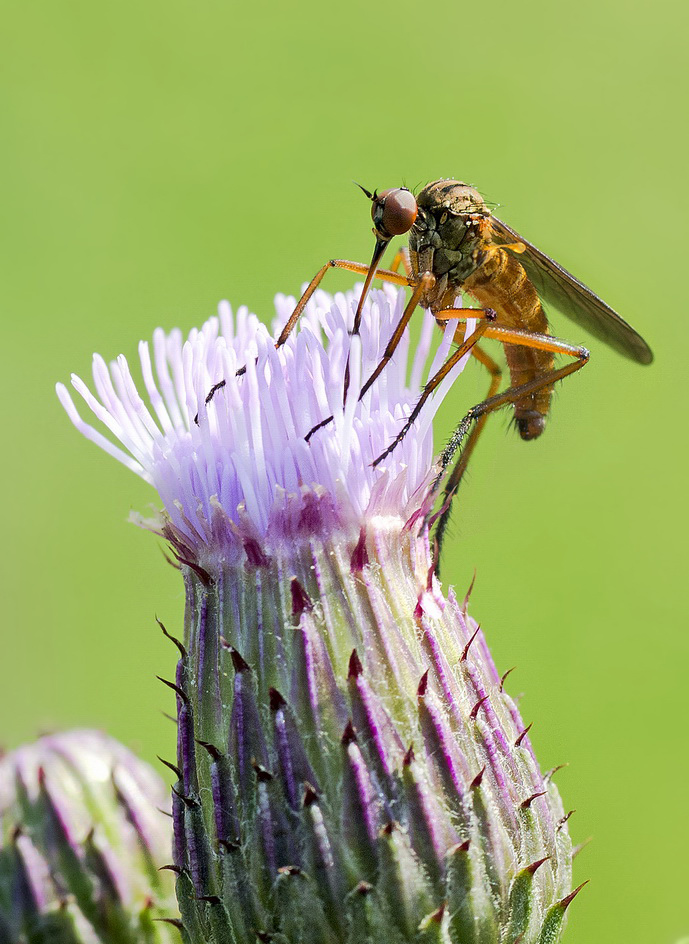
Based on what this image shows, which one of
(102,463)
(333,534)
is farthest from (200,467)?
(102,463)

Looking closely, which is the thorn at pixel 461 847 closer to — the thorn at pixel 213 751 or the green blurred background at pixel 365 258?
the thorn at pixel 213 751

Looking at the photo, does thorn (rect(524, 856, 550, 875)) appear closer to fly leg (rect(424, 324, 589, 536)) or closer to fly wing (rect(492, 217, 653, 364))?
fly leg (rect(424, 324, 589, 536))

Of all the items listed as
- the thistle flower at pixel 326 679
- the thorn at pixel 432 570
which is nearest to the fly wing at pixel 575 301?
the thistle flower at pixel 326 679

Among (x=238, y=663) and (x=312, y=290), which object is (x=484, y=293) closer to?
(x=312, y=290)

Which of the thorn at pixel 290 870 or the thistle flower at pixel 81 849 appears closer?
the thorn at pixel 290 870

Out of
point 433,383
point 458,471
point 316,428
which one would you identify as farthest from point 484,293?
point 316,428

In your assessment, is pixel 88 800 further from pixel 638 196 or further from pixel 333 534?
pixel 638 196
